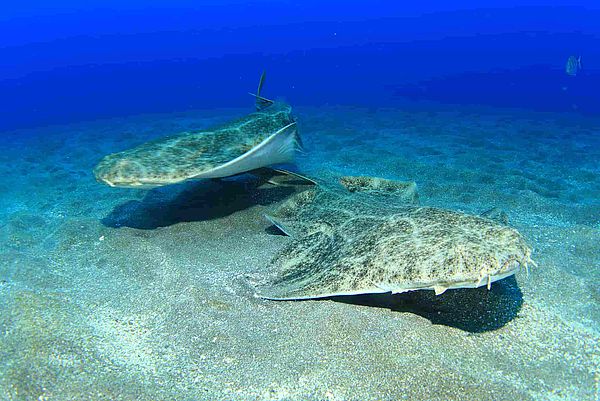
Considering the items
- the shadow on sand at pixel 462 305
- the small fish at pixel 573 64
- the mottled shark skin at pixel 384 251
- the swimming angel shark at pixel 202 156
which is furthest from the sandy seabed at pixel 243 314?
the small fish at pixel 573 64

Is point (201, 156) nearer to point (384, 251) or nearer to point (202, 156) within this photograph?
point (202, 156)

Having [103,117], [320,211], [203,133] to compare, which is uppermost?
[203,133]

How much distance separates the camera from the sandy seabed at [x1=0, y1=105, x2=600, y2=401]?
9.09 ft

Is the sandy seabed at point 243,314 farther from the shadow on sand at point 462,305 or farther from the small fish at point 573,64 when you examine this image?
the small fish at point 573,64

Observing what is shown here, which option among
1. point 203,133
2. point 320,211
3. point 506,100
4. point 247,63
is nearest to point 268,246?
point 320,211

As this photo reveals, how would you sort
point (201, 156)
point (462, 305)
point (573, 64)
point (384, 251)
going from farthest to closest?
point (573, 64) < point (201, 156) < point (462, 305) < point (384, 251)

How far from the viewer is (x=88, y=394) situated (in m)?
2.57

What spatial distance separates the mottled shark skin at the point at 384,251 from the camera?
2.99 meters

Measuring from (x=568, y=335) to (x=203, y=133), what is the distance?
514cm

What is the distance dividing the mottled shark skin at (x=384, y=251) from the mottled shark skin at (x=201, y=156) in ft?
3.36

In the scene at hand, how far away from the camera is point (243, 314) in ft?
11.5

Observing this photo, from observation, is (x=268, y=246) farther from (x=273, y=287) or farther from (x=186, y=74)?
(x=186, y=74)

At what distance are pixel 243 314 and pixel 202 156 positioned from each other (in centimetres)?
248

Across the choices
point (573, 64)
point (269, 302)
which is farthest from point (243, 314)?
point (573, 64)
